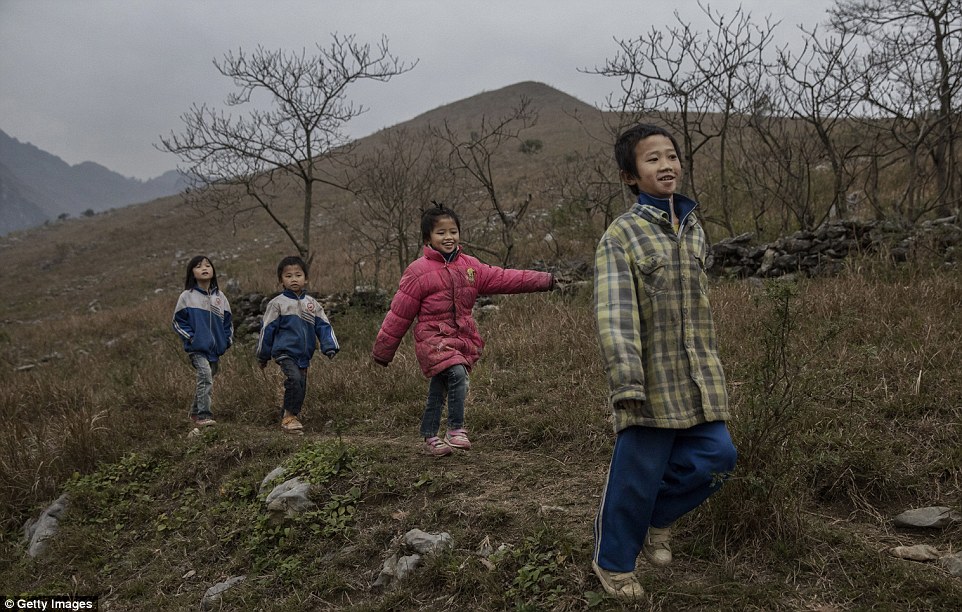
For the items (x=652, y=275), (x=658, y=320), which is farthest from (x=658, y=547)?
(x=652, y=275)

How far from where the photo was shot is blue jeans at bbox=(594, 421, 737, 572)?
225 cm

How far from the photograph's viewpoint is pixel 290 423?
5441 mm

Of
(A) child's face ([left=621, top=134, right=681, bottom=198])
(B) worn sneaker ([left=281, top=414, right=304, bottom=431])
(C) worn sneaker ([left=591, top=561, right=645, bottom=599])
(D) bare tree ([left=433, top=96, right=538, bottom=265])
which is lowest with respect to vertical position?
(C) worn sneaker ([left=591, top=561, right=645, bottom=599])

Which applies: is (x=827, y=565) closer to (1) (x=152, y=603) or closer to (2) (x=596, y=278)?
(2) (x=596, y=278)

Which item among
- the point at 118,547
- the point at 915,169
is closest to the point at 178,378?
the point at 118,547

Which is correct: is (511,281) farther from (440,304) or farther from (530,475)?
(530,475)

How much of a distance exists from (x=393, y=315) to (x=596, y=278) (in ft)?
6.33

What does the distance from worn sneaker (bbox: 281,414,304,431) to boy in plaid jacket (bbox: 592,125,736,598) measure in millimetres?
3633

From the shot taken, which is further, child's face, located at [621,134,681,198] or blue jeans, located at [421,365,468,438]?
blue jeans, located at [421,365,468,438]

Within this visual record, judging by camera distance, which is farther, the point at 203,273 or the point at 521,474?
the point at 203,273

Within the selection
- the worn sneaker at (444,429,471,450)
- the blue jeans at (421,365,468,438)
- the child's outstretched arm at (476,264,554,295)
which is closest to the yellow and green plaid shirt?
the child's outstretched arm at (476,264,554,295)

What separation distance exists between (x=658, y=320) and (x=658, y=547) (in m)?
1.06

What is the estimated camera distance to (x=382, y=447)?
173 inches

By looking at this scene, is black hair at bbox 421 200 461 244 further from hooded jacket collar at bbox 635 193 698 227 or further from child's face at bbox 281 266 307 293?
child's face at bbox 281 266 307 293
